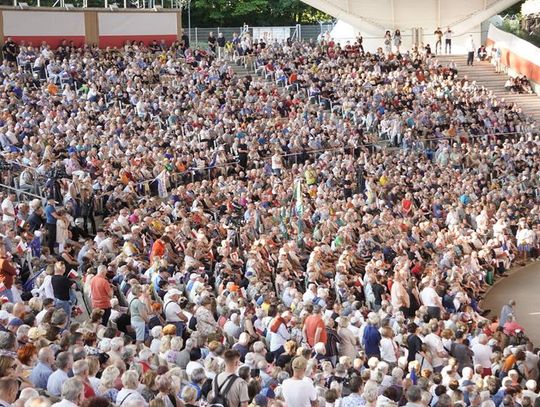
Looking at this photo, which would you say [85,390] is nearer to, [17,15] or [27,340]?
[27,340]

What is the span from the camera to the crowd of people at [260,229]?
9.93 meters

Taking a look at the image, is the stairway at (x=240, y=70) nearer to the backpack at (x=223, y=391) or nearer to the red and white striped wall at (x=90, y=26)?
the red and white striped wall at (x=90, y=26)

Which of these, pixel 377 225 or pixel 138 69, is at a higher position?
pixel 138 69

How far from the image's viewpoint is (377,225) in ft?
72.0

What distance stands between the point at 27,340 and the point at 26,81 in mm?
20436

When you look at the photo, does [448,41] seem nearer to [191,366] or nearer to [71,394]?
[191,366]

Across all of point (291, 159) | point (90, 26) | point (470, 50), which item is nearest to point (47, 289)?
point (291, 159)

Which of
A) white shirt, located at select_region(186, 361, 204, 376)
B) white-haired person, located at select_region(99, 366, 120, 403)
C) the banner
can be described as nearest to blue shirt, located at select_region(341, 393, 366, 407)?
white shirt, located at select_region(186, 361, 204, 376)

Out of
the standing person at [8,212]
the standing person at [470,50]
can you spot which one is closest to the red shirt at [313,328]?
the standing person at [8,212]

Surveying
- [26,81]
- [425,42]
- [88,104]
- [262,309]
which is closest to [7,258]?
[262,309]

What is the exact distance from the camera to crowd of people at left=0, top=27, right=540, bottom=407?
9930 mm

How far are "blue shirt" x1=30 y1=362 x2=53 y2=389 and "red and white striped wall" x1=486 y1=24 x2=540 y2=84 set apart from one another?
3389cm

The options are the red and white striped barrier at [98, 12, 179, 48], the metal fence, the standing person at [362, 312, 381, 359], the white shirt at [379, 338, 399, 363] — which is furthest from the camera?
the metal fence

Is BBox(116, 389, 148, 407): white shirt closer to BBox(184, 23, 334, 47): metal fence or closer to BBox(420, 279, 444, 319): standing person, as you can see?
BBox(420, 279, 444, 319): standing person
